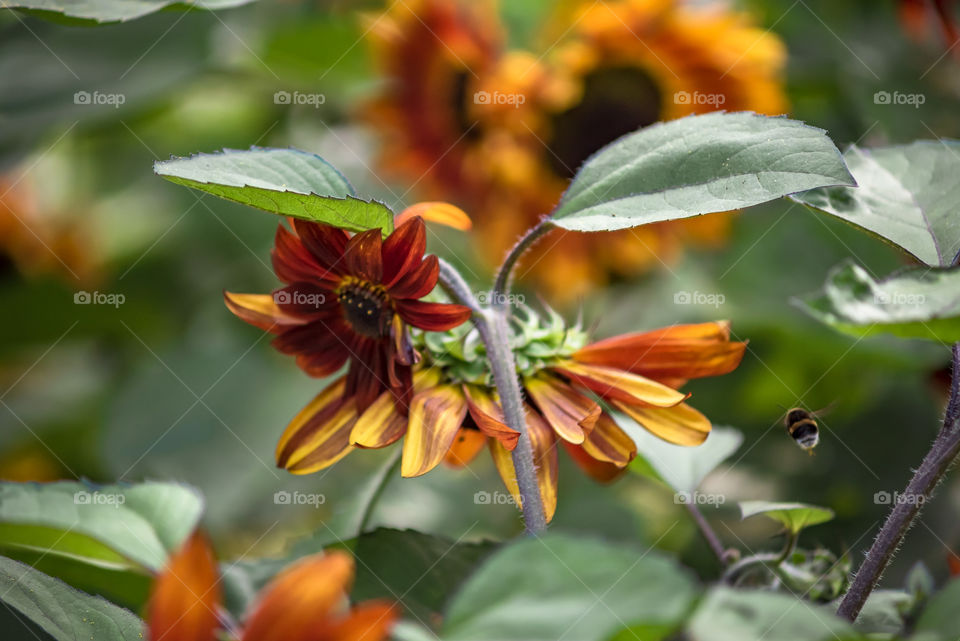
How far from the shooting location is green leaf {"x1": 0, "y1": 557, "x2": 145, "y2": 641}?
1.18 ft

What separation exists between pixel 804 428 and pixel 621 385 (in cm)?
15

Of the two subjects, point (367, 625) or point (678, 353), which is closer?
point (367, 625)

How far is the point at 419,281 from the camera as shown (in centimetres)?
39

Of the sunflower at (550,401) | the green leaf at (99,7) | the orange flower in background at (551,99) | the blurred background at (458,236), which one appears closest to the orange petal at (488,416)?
the sunflower at (550,401)

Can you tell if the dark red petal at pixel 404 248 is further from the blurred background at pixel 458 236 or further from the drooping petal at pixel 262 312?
the blurred background at pixel 458 236

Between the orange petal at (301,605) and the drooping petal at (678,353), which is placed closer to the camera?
the orange petal at (301,605)

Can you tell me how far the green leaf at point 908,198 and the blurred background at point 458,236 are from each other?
481 millimetres

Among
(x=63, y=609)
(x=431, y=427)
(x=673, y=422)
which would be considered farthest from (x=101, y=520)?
(x=673, y=422)

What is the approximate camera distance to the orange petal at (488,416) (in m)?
0.37

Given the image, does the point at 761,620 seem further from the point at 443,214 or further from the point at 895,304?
the point at 443,214

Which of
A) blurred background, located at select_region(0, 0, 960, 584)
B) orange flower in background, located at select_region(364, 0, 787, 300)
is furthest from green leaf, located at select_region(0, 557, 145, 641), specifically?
orange flower in background, located at select_region(364, 0, 787, 300)

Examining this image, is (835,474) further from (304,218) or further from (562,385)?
(304,218)

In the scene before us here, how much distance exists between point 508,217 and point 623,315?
0.27 m

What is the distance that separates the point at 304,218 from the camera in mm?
375
